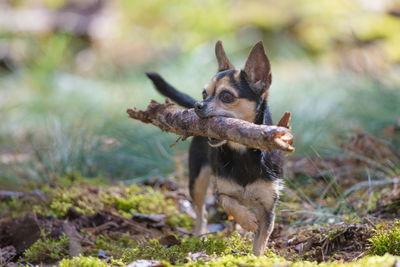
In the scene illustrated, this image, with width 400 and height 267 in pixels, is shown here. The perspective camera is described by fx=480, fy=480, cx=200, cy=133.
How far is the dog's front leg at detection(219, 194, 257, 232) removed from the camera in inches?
121

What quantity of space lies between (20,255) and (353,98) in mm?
4733

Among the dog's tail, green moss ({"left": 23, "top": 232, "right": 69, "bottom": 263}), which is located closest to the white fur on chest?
the dog's tail

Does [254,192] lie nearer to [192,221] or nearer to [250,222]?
[250,222]

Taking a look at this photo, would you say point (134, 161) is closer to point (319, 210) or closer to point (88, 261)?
point (319, 210)

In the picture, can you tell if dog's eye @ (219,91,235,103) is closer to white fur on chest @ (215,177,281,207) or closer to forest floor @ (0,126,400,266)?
white fur on chest @ (215,177,281,207)

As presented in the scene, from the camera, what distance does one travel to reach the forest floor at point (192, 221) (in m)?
2.96

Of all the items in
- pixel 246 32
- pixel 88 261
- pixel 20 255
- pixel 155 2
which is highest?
pixel 155 2

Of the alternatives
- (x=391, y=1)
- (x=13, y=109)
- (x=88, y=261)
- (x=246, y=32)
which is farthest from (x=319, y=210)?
(x=391, y=1)

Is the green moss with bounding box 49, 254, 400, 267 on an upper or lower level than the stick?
lower

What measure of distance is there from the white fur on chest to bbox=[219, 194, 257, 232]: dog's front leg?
0.07 metres

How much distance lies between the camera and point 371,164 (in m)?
4.52

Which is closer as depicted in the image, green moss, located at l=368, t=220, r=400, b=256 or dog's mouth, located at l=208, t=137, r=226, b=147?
green moss, located at l=368, t=220, r=400, b=256

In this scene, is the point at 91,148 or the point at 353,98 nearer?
the point at 91,148

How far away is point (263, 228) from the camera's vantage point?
3088mm
